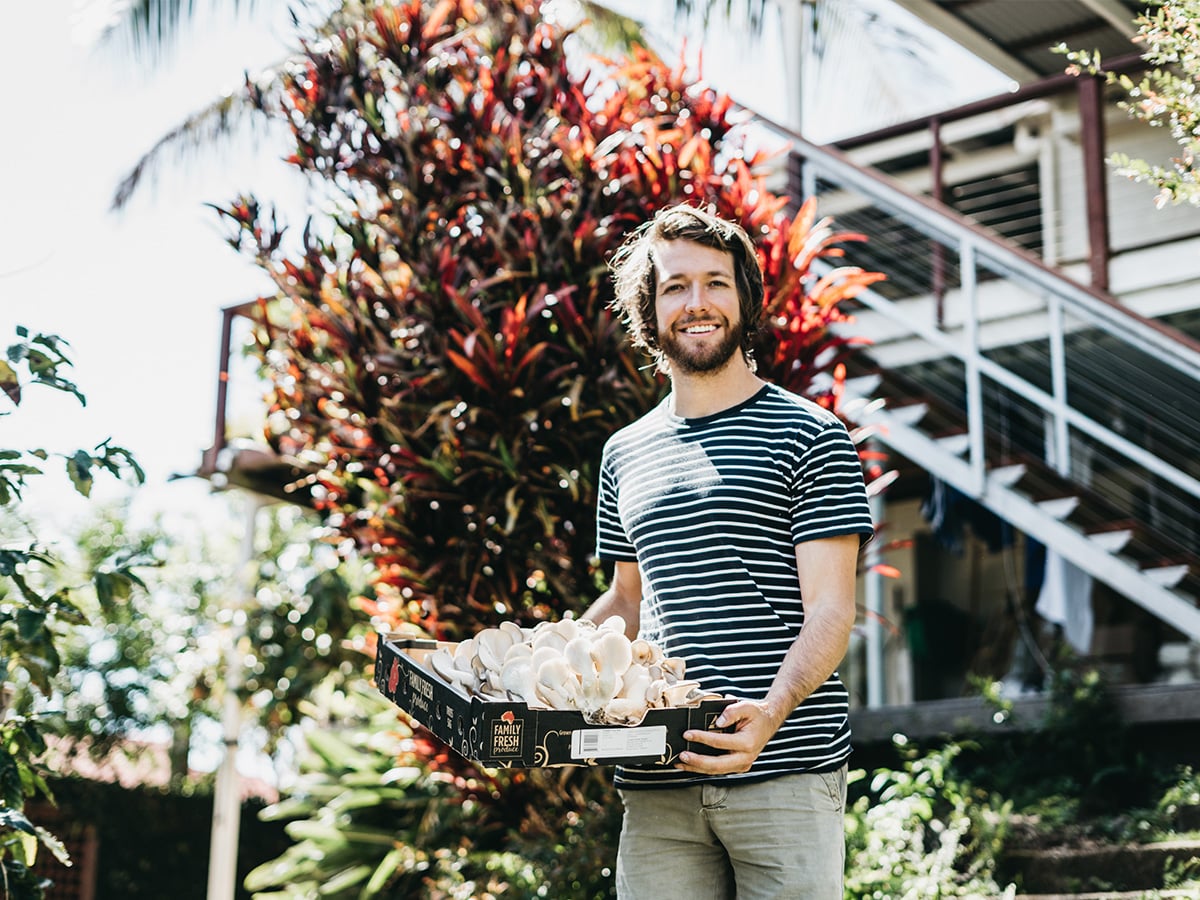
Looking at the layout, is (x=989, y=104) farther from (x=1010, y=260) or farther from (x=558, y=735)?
(x=558, y=735)

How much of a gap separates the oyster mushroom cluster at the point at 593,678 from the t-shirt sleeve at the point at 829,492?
14.5 inches

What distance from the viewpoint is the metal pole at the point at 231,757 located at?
739 centimetres

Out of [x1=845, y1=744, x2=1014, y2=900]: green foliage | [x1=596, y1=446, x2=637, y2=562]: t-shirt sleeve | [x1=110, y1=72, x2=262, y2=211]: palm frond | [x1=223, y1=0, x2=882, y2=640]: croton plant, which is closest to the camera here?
[x1=596, y1=446, x2=637, y2=562]: t-shirt sleeve

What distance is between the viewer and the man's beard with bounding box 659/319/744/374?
8.39ft

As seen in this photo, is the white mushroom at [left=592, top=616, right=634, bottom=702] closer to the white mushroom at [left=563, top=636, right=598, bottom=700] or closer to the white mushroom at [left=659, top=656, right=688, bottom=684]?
the white mushroom at [left=563, top=636, right=598, bottom=700]

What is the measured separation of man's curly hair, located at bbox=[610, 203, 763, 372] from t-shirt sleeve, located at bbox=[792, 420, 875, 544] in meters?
0.34

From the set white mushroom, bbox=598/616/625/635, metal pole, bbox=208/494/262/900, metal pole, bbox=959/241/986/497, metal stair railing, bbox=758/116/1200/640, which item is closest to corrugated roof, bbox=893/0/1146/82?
metal stair railing, bbox=758/116/1200/640

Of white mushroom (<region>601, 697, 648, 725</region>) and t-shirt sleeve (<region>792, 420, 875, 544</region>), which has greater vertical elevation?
t-shirt sleeve (<region>792, 420, 875, 544</region>)

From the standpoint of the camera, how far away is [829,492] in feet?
7.92

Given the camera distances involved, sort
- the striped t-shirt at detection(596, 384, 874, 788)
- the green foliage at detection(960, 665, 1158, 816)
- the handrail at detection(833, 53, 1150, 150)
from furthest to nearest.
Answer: the handrail at detection(833, 53, 1150, 150) < the green foliage at detection(960, 665, 1158, 816) < the striped t-shirt at detection(596, 384, 874, 788)

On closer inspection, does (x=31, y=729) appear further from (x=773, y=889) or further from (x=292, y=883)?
(x=292, y=883)

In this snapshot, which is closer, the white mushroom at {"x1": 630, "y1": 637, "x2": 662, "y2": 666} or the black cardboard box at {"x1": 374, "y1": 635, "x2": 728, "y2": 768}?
the black cardboard box at {"x1": 374, "y1": 635, "x2": 728, "y2": 768}

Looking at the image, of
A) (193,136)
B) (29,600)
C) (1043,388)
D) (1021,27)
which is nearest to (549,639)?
(29,600)

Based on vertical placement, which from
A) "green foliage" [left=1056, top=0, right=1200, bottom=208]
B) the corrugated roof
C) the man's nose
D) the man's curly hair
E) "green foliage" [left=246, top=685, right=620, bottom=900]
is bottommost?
"green foliage" [left=246, top=685, right=620, bottom=900]
